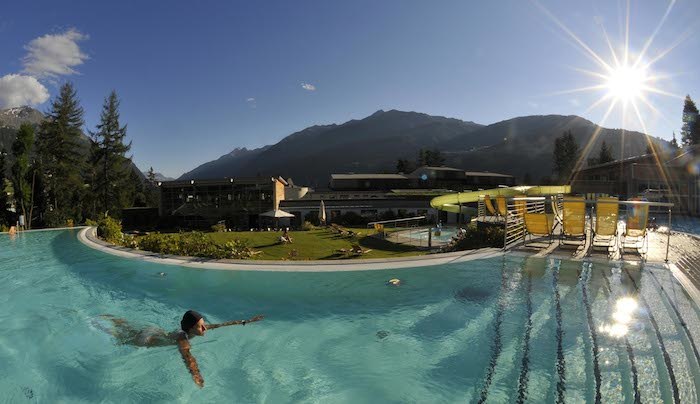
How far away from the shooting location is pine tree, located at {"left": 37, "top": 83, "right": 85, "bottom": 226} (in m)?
32.6

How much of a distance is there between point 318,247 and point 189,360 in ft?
39.7

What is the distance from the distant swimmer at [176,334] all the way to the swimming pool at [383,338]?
7.0 inches

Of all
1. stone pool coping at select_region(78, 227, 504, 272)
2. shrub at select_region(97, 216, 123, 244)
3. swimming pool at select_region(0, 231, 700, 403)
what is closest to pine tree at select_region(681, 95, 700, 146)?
stone pool coping at select_region(78, 227, 504, 272)

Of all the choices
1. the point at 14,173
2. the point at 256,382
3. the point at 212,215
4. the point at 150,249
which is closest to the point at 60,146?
the point at 14,173

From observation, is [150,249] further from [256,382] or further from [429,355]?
[429,355]

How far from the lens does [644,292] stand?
740 cm

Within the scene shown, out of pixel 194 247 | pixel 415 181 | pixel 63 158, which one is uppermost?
pixel 63 158

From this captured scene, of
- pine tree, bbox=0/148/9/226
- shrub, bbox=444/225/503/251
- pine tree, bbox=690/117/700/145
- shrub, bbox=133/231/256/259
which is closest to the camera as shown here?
shrub, bbox=444/225/503/251

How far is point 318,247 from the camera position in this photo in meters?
18.6

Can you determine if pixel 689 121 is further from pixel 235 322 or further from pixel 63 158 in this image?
pixel 63 158

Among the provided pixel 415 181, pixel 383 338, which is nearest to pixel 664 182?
pixel 383 338

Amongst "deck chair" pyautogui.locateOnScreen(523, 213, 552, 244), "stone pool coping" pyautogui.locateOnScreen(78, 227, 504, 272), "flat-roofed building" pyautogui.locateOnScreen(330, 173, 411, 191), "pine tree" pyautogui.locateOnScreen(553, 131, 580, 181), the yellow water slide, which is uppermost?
"pine tree" pyautogui.locateOnScreen(553, 131, 580, 181)

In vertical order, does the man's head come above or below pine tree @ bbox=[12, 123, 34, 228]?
below

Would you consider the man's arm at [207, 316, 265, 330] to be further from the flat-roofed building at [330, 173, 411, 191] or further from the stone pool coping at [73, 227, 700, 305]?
the flat-roofed building at [330, 173, 411, 191]
